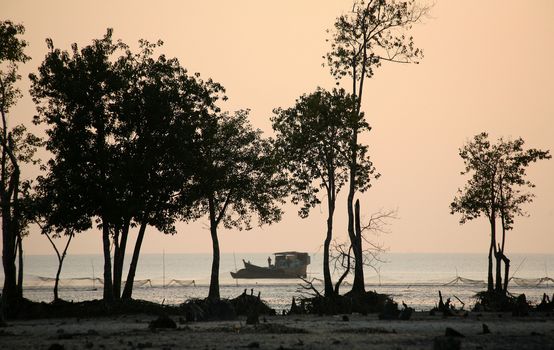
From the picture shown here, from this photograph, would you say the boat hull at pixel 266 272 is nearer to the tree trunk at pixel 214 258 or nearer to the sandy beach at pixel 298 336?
the tree trunk at pixel 214 258

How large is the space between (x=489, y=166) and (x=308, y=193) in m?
16.2

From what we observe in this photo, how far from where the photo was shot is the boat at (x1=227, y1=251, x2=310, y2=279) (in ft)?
508

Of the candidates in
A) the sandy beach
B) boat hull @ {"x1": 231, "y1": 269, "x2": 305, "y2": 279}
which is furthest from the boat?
the sandy beach

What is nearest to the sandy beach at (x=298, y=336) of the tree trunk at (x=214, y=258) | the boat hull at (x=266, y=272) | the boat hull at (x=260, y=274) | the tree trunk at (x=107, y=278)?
the tree trunk at (x=107, y=278)

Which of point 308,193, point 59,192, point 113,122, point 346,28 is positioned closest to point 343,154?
point 308,193

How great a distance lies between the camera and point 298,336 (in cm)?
2911

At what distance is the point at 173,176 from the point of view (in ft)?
163

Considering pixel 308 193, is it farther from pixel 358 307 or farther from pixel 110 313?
pixel 110 313

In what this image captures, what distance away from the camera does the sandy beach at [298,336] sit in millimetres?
25484

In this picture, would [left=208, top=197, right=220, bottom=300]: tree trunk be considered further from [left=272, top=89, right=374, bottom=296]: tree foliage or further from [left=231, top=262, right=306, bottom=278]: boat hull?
[left=231, top=262, right=306, bottom=278]: boat hull

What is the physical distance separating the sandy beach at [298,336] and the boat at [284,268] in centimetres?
11640

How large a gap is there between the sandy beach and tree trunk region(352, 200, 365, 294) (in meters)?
11.3

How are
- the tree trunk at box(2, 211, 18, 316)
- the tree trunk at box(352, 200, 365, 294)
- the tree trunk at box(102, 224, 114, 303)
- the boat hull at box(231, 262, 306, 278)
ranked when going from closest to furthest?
the tree trunk at box(2, 211, 18, 316) → the tree trunk at box(102, 224, 114, 303) → the tree trunk at box(352, 200, 365, 294) → the boat hull at box(231, 262, 306, 278)

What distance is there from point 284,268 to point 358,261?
106m
